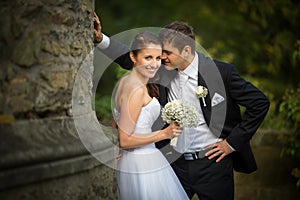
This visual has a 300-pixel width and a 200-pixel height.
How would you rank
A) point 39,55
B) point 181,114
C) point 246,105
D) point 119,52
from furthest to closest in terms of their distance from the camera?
point 119,52
point 246,105
point 181,114
point 39,55

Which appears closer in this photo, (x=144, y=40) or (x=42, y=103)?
(x=42, y=103)

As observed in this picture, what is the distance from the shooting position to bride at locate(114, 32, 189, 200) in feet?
11.6

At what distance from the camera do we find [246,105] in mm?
3707

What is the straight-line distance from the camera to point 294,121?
5.39 meters

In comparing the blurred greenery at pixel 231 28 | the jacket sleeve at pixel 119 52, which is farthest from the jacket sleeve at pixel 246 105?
the blurred greenery at pixel 231 28

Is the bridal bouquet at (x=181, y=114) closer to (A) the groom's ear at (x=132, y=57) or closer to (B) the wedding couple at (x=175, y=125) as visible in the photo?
(B) the wedding couple at (x=175, y=125)

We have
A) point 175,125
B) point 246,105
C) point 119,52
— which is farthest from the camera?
point 119,52

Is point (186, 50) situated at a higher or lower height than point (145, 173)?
higher

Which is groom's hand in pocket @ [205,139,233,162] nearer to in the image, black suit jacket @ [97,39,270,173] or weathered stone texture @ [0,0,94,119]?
black suit jacket @ [97,39,270,173]

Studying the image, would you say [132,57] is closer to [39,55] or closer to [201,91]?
[201,91]

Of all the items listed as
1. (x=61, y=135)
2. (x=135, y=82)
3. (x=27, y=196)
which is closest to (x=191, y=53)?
(x=135, y=82)

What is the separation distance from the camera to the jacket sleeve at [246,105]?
3684 mm

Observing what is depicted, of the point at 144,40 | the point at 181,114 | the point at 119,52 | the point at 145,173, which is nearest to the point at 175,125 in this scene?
the point at 181,114

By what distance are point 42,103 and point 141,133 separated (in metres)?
0.96
